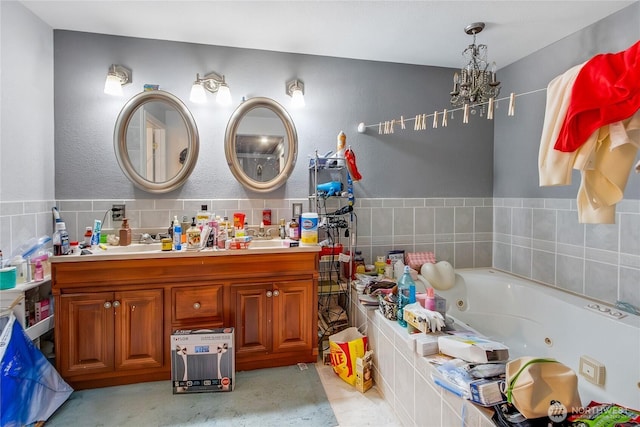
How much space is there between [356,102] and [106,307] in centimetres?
236

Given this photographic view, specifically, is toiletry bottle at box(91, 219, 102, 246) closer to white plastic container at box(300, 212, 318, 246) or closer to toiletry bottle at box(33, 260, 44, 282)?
toiletry bottle at box(33, 260, 44, 282)

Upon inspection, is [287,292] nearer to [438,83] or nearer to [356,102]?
[356,102]

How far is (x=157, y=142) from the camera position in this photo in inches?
93.2

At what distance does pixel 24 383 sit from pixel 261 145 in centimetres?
198

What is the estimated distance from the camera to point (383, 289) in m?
2.14

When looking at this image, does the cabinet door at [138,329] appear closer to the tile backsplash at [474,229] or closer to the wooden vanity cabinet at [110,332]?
the wooden vanity cabinet at [110,332]

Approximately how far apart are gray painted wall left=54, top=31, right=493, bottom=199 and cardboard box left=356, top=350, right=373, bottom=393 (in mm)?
1316

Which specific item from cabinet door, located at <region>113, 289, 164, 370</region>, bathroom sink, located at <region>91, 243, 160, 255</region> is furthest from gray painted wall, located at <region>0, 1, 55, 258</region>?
cabinet door, located at <region>113, 289, 164, 370</region>

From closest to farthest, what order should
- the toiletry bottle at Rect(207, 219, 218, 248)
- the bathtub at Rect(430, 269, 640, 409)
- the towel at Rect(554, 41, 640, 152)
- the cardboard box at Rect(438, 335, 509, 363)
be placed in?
1. the towel at Rect(554, 41, 640, 152)
2. the cardboard box at Rect(438, 335, 509, 363)
3. the bathtub at Rect(430, 269, 640, 409)
4. the toiletry bottle at Rect(207, 219, 218, 248)

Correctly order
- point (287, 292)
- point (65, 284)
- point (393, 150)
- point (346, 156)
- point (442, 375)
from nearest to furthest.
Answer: point (442, 375) → point (65, 284) → point (287, 292) → point (346, 156) → point (393, 150)

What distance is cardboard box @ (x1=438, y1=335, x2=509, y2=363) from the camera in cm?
135

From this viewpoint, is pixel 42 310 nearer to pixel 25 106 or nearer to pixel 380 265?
pixel 25 106

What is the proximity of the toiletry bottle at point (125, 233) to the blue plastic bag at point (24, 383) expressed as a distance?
2.28 feet

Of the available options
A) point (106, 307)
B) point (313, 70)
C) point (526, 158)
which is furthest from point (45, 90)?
point (526, 158)
